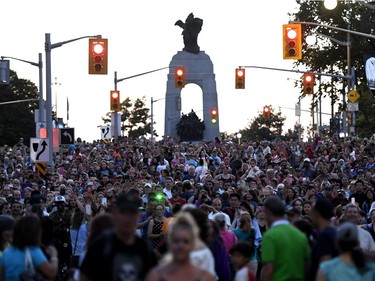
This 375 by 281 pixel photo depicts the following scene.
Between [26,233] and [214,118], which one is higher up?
[214,118]

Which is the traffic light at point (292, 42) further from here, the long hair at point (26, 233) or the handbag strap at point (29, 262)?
the handbag strap at point (29, 262)

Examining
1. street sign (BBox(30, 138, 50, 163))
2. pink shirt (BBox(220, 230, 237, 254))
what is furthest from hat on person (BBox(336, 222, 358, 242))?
street sign (BBox(30, 138, 50, 163))

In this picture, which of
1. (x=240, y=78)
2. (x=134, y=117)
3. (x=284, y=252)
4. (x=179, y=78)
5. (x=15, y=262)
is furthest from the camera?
(x=134, y=117)

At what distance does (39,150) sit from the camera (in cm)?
3225

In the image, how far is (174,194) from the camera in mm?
23828

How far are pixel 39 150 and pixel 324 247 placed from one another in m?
21.4

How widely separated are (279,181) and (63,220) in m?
10.3

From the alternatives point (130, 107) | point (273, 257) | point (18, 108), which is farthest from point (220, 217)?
point (130, 107)

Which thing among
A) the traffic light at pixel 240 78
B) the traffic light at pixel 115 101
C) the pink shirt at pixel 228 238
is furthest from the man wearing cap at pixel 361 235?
the traffic light at pixel 115 101

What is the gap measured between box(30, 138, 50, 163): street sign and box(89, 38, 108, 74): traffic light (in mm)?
2191

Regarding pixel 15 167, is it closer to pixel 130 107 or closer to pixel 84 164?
pixel 84 164

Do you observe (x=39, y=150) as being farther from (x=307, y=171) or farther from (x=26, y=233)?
(x=26, y=233)

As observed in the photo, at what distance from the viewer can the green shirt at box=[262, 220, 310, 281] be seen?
37.4ft

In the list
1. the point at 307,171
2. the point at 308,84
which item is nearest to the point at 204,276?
the point at 307,171
